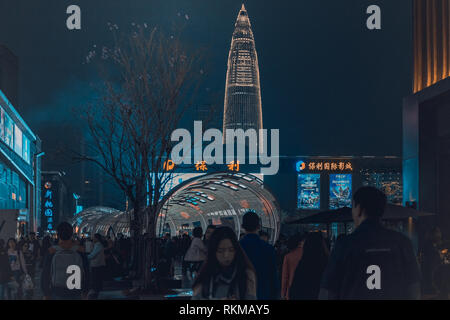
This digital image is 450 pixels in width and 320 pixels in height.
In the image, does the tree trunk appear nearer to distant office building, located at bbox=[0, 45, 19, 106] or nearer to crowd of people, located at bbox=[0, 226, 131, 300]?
crowd of people, located at bbox=[0, 226, 131, 300]

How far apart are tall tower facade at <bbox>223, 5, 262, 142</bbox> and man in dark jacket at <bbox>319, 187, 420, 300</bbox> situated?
179380 millimetres

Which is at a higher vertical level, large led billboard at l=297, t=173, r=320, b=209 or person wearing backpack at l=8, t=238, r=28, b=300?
large led billboard at l=297, t=173, r=320, b=209

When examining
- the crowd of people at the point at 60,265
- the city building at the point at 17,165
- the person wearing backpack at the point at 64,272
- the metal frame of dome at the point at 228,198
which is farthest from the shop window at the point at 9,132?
the person wearing backpack at the point at 64,272

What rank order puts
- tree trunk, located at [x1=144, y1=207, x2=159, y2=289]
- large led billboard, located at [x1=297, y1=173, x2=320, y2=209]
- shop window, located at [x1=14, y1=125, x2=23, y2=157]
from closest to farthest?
tree trunk, located at [x1=144, y1=207, x2=159, y2=289]
shop window, located at [x1=14, y1=125, x2=23, y2=157]
large led billboard, located at [x1=297, y1=173, x2=320, y2=209]

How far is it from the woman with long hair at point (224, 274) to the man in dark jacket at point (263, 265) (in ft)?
5.49

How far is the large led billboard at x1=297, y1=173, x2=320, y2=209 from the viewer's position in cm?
8344

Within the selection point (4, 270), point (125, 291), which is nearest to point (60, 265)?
point (4, 270)

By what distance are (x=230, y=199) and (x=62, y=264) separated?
2812cm

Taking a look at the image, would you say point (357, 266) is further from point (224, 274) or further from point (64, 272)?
point (64, 272)

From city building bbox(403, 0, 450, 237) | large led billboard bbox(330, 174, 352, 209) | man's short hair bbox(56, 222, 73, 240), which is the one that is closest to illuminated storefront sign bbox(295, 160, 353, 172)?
large led billboard bbox(330, 174, 352, 209)

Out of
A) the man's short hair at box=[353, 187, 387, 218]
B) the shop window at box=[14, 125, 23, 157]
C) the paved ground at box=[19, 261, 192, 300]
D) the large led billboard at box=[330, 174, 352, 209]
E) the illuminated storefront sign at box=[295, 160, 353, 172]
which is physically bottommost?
the paved ground at box=[19, 261, 192, 300]

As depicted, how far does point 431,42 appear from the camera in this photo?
84.3 feet
